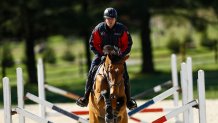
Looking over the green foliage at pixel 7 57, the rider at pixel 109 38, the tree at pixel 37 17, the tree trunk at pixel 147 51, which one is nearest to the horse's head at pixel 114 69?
the rider at pixel 109 38

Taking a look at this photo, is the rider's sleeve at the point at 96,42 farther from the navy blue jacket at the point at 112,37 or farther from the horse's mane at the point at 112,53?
the horse's mane at the point at 112,53

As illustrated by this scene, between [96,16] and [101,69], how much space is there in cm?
1684

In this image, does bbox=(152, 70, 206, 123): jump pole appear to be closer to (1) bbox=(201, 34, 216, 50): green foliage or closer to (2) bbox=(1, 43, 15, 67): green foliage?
(2) bbox=(1, 43, 15, 67): green foliage

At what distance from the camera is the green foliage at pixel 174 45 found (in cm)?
3803

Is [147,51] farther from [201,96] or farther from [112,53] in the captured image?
[112,53]

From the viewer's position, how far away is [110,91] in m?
7.09

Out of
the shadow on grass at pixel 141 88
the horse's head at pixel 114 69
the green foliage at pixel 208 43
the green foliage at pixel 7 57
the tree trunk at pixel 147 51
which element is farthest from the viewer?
the green foliage at pixel 208 43

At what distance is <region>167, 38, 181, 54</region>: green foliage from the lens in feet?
125

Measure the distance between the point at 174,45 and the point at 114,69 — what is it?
104ft

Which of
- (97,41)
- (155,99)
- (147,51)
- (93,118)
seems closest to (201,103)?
(93,118)

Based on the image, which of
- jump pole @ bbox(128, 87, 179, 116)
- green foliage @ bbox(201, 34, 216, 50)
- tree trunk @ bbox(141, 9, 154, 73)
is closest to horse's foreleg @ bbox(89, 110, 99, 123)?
jump pole @ bbox(128, 87, 179, 116)

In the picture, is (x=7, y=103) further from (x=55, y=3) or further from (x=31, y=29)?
(x=31, y=29)

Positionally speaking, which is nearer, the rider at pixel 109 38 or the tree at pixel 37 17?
the rider at pixel 109 38

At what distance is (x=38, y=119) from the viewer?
25.7ft
